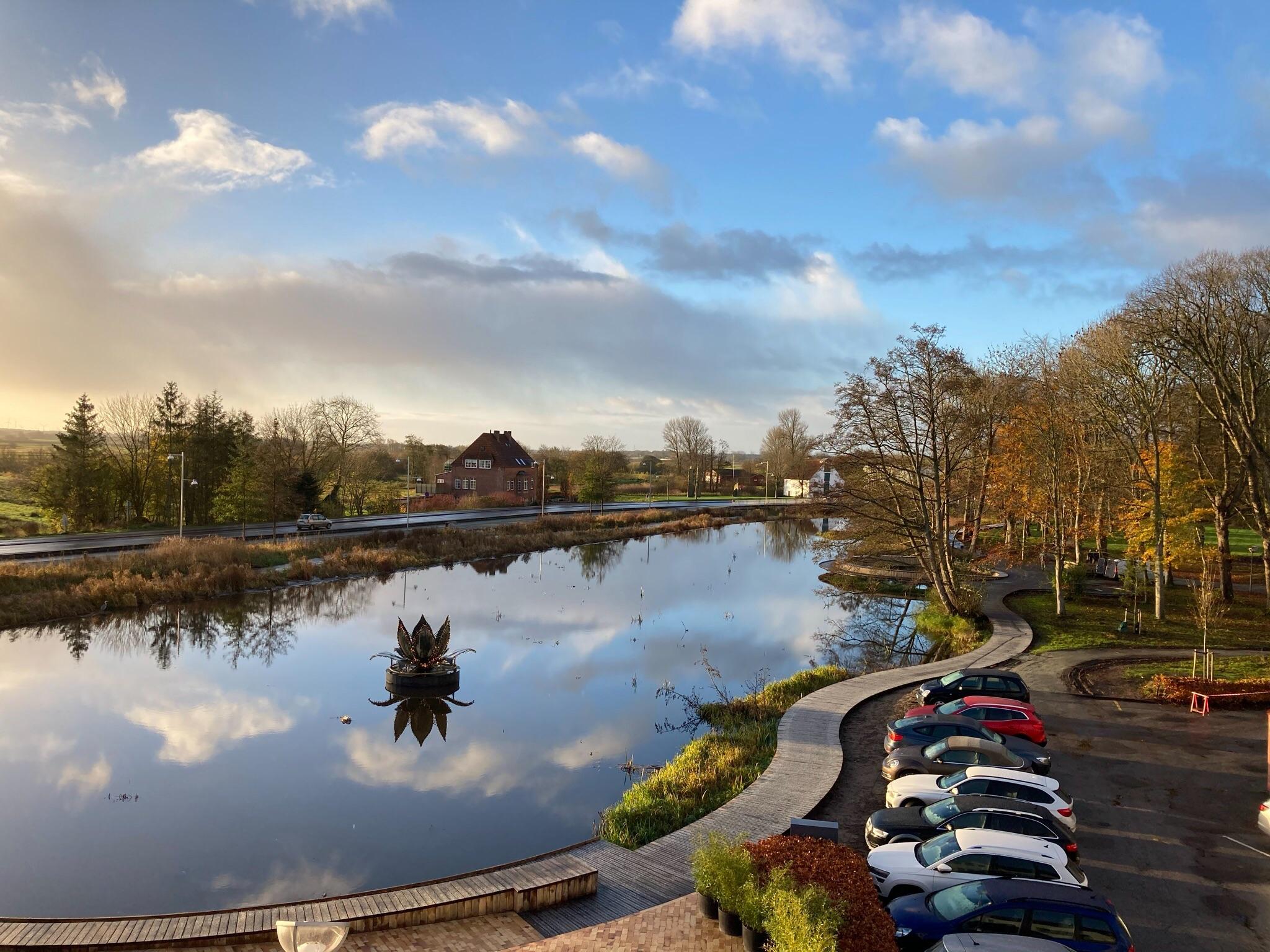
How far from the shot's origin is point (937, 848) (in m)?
10.5

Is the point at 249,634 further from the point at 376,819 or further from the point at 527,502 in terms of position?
the point at 527,502

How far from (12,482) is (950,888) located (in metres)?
80.5

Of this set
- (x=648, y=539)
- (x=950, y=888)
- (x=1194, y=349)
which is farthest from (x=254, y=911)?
(x=648, y=539)

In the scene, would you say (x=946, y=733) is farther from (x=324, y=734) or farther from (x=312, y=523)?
(x=312, y=523)

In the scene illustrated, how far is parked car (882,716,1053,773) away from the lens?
1525 centimetres

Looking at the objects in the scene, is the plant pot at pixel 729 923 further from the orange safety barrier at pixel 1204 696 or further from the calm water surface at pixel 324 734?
the orange safety barrier at pixel 1204 696

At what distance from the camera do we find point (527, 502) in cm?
8769

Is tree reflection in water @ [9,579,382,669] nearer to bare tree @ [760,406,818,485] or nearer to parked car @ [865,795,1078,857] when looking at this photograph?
parked car @ [865,795,1078,857]

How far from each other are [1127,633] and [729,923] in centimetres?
2597

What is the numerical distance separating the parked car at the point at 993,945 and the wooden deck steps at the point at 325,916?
4784mm

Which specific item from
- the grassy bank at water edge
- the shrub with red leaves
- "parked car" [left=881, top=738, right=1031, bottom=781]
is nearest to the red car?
"parked car" [left=881, top=738, right=1031, bottom=781]

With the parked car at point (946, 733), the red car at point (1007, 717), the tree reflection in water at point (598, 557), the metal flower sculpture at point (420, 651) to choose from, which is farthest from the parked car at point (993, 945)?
the tree reflection in water at point (598, 557)

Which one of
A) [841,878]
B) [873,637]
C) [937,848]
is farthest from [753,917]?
[873,637]

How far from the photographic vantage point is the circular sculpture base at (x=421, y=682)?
2245cm
